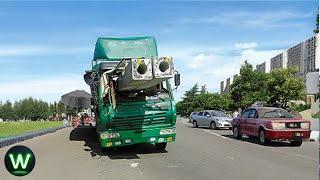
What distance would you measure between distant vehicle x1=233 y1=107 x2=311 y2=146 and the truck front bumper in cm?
550

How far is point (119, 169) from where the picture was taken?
1222 cm

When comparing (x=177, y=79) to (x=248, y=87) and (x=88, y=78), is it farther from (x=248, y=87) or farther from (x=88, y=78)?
(x=248, y=87)

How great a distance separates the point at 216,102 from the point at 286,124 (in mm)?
81047

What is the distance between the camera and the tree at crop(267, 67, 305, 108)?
5103 cm

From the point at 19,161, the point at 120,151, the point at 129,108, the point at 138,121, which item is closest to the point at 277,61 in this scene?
the point at 120,151

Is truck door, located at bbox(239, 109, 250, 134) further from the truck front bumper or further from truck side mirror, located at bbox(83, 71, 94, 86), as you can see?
truck side mirror, located at bbox(83, 71, 94, 86)

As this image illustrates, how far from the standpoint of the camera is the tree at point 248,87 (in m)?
55.9

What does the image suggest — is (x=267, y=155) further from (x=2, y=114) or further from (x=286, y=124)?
(x=2, y=114)

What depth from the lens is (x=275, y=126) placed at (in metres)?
19.4

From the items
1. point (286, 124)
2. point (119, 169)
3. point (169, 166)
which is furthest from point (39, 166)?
point (286, 124)

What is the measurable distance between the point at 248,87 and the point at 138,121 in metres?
42.9

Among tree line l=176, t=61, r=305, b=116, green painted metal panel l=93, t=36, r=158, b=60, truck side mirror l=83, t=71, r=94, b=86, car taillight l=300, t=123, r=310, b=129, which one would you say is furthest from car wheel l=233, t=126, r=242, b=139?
tree line l=176, t=61, r=305, b=116

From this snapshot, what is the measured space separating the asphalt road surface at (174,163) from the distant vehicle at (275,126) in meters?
1.30

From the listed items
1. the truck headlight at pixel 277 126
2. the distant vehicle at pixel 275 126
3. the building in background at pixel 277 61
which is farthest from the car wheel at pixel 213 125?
the building in background at pixel 277 61
